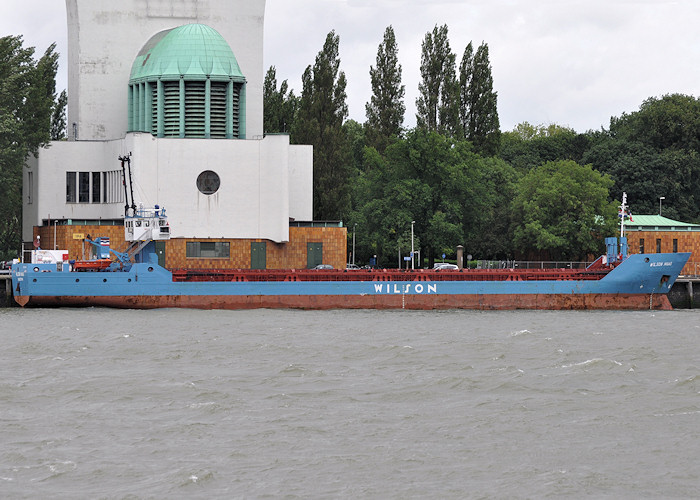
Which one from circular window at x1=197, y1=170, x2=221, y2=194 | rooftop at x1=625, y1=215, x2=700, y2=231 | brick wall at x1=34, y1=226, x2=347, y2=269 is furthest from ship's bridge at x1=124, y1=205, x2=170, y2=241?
rooftop at x1=625, y1=215, x2=700, y2=231

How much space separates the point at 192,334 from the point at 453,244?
4508 cm

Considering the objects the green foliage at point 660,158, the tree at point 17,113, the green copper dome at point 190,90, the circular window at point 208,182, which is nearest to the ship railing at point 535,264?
the circular window at point 208,182

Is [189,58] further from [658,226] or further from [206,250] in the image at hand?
[658,226]

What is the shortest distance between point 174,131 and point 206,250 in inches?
338

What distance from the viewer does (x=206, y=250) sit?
221 ft

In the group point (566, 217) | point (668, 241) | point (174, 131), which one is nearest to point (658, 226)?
point (668, 241)

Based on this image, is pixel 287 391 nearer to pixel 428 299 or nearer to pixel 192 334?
pixel 192 334

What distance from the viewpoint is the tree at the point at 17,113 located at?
233 ft

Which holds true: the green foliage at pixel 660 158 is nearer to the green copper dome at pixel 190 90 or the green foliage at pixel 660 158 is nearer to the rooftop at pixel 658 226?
the rooftop at pixel 658 226

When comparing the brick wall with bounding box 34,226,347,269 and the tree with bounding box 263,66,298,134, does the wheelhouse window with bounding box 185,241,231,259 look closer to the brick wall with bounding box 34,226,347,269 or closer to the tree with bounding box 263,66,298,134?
the brick wall with bounding box 34,226,347,269

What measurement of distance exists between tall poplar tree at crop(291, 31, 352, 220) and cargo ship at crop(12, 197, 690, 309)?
2615cm

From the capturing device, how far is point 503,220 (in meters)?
89.7

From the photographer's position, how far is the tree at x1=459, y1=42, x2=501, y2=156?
342 ft

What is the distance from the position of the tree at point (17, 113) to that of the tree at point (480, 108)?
41229 mm
